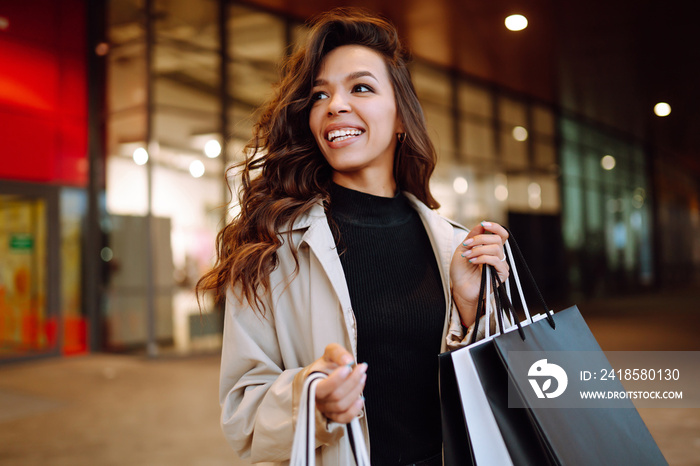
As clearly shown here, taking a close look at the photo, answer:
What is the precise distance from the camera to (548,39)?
683 cm

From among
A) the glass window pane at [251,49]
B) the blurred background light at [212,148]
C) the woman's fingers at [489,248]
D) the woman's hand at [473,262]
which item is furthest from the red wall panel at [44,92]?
the woman's fingers at [489,248]

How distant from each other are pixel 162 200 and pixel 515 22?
5.99 meters

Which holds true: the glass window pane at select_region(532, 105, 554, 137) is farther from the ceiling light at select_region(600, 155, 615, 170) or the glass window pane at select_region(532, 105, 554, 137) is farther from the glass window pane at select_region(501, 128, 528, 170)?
the ceiling light at select_region(600, 155, 615, 170)

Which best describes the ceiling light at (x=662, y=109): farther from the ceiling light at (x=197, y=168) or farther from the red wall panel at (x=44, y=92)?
the red wall panel at (x=44, y=92)

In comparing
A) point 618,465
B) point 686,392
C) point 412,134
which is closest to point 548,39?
point 686,392

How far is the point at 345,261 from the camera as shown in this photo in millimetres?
1535

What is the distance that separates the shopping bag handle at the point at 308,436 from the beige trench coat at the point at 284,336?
24 centimetres

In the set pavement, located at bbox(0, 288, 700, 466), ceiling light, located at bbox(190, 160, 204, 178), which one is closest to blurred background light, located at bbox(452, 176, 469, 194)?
pavement, located at bbox(0, 288, 700, 466)

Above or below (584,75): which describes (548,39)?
above

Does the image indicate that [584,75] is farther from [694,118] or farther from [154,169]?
[154,169]

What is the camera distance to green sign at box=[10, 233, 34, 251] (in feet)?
28.5

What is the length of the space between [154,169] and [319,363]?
823 centimetres

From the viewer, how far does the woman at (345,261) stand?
1.36m
